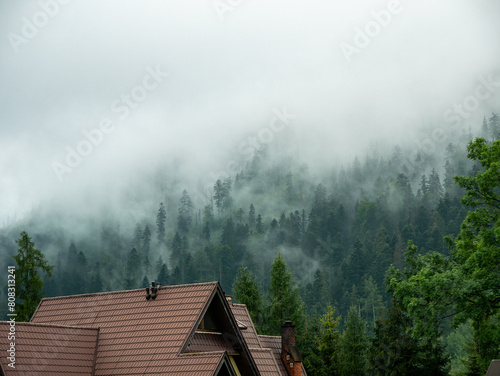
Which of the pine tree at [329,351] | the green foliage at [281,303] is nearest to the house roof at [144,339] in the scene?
the pine tree at [329,351]

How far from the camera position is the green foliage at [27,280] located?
53.2 m

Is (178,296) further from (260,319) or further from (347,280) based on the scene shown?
(347,280)

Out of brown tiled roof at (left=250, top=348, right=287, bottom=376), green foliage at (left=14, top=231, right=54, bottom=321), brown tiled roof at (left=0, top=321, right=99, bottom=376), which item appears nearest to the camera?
brown tiled roof at (left=0, top=321, right=99, bottom=376)

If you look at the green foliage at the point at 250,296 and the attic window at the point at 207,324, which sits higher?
the green foliage at the point at 250,296

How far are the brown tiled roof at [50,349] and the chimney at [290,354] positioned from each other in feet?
53.8

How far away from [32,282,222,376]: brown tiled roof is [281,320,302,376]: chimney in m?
15.0

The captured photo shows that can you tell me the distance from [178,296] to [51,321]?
796 centimetres

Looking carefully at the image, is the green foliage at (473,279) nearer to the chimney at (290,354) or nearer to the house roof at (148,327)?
the house roof at (148,327)

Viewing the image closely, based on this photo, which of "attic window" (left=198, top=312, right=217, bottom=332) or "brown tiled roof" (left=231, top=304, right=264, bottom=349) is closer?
"attic window" (left=198, top=312, right=217, bottom=332)

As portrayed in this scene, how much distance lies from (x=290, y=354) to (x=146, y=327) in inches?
647

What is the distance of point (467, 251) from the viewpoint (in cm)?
3638

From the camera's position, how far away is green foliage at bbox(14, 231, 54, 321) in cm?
5319

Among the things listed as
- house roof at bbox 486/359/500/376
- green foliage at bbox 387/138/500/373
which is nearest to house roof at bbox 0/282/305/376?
green foliage at bbox 387/138/500/373

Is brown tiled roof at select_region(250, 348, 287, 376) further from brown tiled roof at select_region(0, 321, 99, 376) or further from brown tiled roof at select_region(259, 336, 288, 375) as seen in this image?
brown tiled roof at select_region(0, 321, 99, 376)
